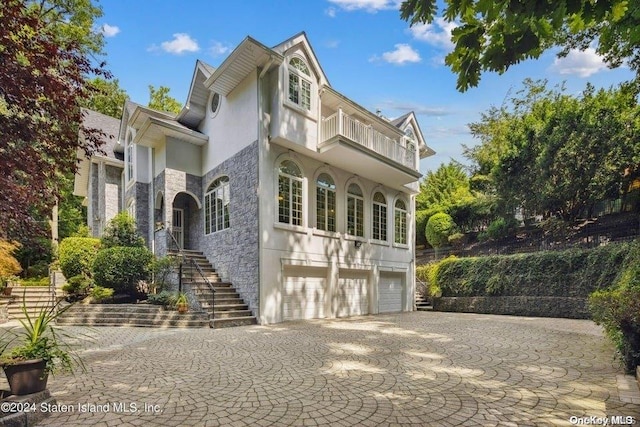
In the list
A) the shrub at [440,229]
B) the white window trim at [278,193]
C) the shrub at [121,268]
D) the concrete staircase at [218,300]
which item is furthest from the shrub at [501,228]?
the shrub at [121,268]

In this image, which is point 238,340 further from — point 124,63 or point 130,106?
point 130,106

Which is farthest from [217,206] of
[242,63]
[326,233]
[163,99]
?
[163,99]

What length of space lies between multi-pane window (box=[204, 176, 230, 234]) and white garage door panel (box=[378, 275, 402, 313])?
7294 millimetres

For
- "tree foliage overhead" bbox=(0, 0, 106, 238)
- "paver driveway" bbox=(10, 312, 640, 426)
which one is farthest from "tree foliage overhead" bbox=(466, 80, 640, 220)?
"tree foliage overhead" bbox=(0, 0, 106, 238)

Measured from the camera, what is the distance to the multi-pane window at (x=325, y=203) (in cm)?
1308

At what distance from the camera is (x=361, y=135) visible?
1321 cm

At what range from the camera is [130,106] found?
16344 mm

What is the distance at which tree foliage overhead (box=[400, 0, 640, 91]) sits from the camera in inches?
93.0

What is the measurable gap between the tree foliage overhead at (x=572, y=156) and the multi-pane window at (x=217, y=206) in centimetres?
1456

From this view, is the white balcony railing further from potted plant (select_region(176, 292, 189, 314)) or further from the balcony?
potted plant (select_region(176, 292, 189, 314))

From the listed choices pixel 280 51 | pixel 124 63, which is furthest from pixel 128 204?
pixel 280 51

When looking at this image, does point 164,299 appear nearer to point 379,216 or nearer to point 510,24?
point 379,216

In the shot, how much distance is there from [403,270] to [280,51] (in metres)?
10.8

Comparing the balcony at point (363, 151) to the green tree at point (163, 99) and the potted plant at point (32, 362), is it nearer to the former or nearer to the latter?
the potted plant at point (32, 362)
